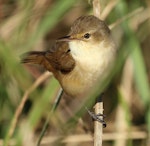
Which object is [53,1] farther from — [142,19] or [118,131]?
[118,131]

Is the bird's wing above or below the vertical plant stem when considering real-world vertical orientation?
above

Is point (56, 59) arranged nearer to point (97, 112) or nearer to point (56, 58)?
point (56, 58)

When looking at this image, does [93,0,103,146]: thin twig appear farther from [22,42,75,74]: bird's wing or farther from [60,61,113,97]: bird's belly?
[22,42,75,74]: bird's wing

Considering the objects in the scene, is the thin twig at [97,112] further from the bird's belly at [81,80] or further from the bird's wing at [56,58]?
the bird's wing at [56,58]

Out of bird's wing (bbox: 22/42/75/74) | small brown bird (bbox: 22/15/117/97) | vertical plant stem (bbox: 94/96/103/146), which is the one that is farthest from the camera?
bird's wing (bbox: 22/42/75/74)

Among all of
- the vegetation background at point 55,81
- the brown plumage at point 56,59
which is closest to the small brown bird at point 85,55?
the brown plumage at point 56,59

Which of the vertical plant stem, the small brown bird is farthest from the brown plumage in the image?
the vertical plant stem

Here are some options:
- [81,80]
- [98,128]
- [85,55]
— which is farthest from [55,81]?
[98,128]
